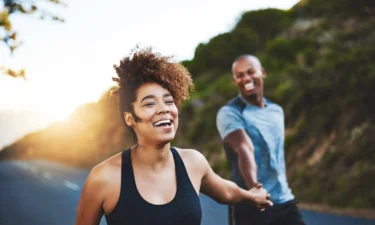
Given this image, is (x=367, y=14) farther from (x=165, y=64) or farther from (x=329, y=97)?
(x=165, y=64)

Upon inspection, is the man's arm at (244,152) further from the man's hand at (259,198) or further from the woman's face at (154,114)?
the woman's face at (154,114)

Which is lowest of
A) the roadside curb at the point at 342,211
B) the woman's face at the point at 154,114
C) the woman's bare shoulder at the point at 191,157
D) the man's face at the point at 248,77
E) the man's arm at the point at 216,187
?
the roadside curb at the point at 342,211

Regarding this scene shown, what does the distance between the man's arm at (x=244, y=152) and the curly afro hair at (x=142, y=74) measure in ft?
4.67

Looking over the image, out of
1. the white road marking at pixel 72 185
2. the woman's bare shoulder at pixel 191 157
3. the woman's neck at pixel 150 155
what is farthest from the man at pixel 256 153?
the white road marking at pixel 72 185

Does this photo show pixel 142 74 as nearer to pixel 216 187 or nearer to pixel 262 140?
pixel 216 187

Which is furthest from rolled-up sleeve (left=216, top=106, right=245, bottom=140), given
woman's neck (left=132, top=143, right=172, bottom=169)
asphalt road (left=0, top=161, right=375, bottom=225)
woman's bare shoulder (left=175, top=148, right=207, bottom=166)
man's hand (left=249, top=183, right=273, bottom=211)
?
asphalt road (left=0, top=161, right=375, bottom=225)

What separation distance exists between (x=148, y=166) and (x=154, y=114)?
29 cm

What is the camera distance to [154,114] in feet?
9.63

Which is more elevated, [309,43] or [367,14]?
[309,43]

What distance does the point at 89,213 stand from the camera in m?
2.78

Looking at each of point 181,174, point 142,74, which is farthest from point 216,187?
point 142,74

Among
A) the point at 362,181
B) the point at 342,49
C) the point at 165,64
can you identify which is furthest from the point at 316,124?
the point at 165,64

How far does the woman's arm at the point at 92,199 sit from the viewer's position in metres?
2.75

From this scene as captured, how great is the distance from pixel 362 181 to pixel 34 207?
9.33 metres
